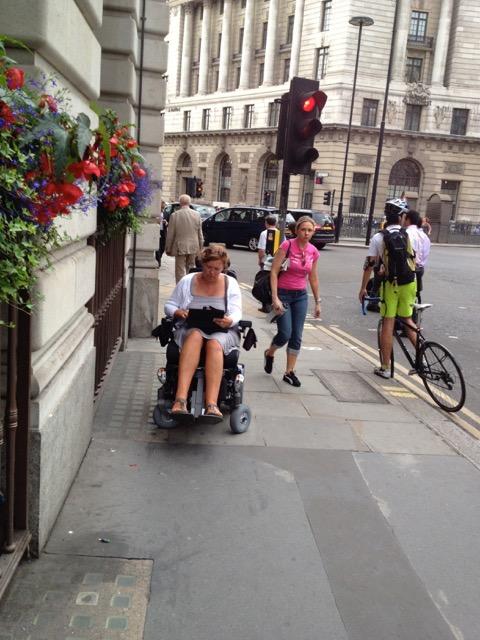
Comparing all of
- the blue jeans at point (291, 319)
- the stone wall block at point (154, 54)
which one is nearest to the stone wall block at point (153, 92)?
the stone wall block at point (154, 54)

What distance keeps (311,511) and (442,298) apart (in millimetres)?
11681

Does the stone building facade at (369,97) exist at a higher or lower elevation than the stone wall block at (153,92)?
higher

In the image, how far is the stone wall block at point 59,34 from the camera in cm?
243

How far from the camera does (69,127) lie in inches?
84.1

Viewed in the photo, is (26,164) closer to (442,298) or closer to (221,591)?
(221,591)

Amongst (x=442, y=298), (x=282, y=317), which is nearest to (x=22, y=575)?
(x=282, y=317)

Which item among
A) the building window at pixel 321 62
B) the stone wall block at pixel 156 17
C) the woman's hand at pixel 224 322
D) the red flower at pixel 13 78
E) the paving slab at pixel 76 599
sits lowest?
the paving slab at pixel 76 599

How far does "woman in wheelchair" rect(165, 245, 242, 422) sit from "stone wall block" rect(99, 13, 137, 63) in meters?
2.79

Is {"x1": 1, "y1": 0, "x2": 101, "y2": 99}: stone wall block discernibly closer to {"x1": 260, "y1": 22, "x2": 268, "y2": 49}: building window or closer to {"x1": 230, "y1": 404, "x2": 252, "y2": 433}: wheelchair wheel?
{"x1": 230, "y1": 404, "x2": 252, "y2": 433}: wheelchair wheel

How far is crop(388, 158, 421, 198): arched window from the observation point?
48.0 m

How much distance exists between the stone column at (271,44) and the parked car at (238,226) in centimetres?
3138

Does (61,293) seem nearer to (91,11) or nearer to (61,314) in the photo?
(61,314)

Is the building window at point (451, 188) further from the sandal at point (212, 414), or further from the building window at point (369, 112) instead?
the sandal at point (212, 414)

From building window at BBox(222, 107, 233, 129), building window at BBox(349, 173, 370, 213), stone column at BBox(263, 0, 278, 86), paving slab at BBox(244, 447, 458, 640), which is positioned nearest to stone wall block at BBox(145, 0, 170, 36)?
paving slab at BBox(244, 447, 458, 640)
